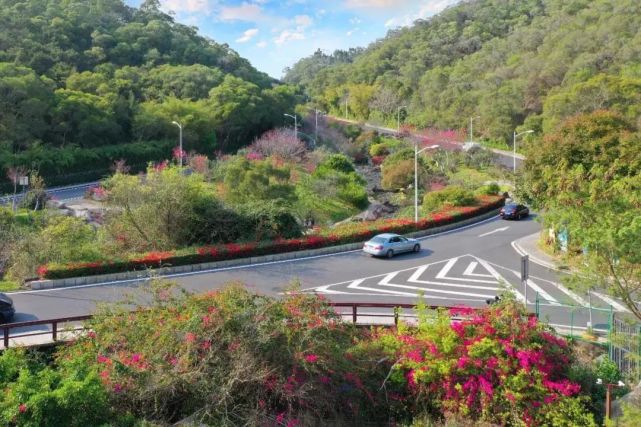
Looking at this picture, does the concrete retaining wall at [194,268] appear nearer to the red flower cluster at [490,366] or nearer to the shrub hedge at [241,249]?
the shrub hedge at [241,249]

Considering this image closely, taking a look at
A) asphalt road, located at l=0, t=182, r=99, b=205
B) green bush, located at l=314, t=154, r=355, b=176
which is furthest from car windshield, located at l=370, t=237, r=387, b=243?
asphalt road, located at l=0, t=182, r=99, b=205

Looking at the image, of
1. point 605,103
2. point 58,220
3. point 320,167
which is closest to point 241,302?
point 58,220

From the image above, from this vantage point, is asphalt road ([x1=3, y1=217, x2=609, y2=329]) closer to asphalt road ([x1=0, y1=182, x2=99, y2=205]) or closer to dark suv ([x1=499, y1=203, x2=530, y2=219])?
dark suv ([x1=499, y1=203, x2=530, y2=219])

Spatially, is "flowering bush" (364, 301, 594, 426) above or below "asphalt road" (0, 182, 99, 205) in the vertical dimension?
below

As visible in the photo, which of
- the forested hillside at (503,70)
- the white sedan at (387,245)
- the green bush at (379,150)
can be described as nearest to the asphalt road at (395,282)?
the white sedan at (387,245)

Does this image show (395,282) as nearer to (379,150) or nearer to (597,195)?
(597,195)

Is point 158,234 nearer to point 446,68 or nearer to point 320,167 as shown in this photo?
point 320,167
